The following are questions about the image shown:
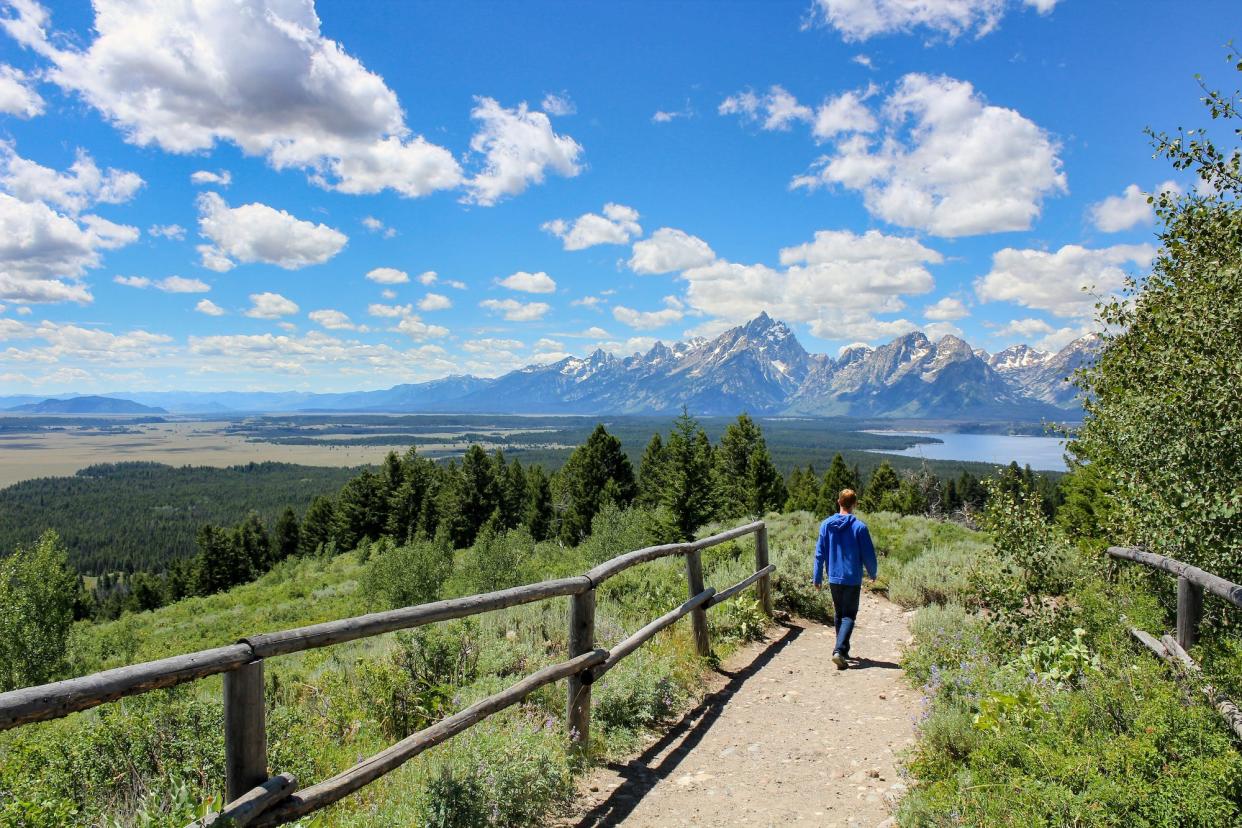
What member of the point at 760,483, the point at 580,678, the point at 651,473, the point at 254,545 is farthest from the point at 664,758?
the point at 254,545

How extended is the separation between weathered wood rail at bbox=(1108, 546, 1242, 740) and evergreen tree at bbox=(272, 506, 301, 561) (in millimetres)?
72770

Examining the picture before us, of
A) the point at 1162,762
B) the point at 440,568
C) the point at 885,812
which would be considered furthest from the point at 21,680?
the point at 1162,762

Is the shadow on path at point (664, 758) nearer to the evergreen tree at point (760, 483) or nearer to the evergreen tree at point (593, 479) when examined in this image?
the evergreen tree at point (760, 483)

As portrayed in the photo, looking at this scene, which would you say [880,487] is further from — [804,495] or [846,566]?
[846,566]

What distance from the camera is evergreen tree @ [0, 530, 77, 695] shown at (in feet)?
65.0

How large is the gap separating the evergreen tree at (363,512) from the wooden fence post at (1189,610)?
189 ft

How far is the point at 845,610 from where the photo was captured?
291 inches

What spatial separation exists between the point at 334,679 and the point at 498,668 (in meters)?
1.46

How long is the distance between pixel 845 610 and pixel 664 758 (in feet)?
10.5

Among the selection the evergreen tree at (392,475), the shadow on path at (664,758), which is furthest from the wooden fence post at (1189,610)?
the evergreen tree at (392,475)

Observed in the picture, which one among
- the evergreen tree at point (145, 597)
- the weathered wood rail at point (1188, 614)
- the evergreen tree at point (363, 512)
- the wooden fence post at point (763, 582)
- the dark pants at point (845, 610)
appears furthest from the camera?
the evergreen tree at point (145, 597)

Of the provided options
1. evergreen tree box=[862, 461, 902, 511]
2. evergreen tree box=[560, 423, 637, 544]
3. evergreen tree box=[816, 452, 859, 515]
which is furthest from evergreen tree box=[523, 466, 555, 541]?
evergreen tree box=[862, 461, 902, 511]

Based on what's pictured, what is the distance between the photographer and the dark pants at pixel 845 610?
23.9 ft

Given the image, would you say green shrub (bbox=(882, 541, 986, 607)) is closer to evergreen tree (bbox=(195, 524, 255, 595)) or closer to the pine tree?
evergreen tree (bbox=(195, 524, 255, 595))
